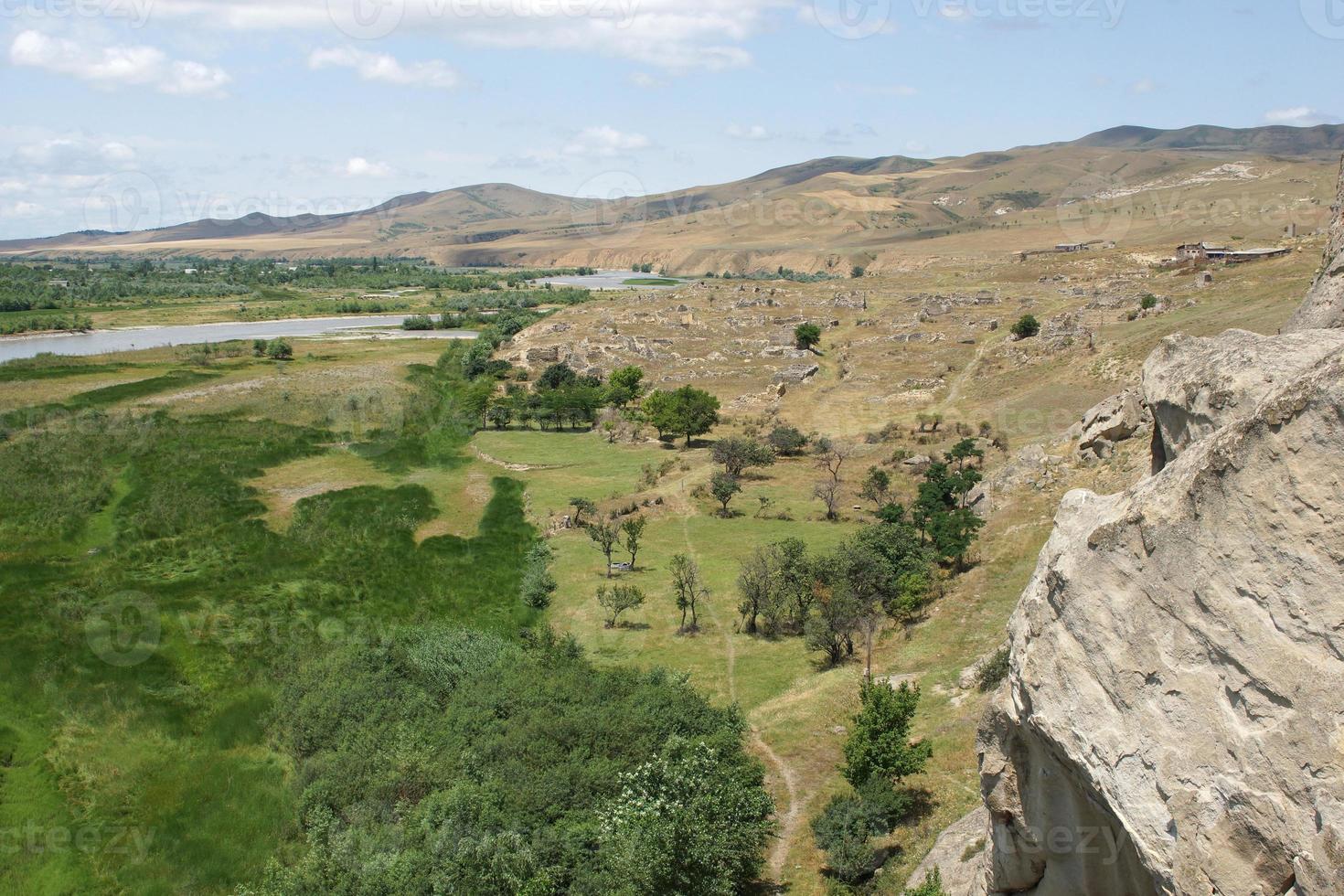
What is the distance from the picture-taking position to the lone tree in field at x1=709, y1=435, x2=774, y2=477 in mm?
57219

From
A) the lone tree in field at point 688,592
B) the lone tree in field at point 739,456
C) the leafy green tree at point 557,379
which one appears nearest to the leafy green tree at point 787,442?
the lone tree in field at point 739,456

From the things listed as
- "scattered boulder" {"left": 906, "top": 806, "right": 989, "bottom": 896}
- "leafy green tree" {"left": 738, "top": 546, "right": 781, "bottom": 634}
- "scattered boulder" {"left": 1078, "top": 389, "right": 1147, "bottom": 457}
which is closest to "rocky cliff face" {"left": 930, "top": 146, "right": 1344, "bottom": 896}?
"scattered boulder" {"left": 906, "top": 806, "right": 989, "bottom": 896}

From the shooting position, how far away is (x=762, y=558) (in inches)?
1439

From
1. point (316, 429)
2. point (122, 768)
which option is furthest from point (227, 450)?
point (122, 768)

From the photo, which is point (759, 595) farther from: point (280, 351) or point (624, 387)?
point (280, 351)

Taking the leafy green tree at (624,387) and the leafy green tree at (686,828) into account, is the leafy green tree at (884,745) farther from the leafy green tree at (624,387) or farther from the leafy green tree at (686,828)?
the leafy green tree at (624,387)

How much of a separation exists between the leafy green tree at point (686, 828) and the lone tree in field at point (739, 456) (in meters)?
37.1

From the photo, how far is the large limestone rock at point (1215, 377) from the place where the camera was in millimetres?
8414

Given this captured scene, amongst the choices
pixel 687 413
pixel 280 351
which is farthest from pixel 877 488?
pixel 280 351

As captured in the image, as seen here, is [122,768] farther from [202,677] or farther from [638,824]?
[638,824]

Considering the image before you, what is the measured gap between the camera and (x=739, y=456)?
2251 inches

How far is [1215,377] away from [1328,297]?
9.11 feet

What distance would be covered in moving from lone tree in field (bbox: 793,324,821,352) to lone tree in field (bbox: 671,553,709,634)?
170 ft

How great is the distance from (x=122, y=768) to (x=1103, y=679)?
27.9m
